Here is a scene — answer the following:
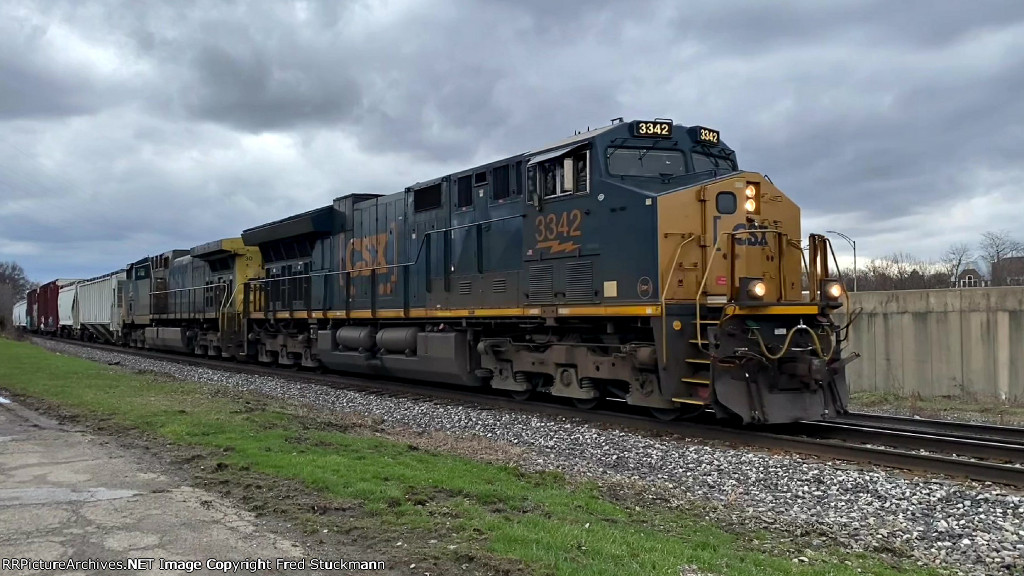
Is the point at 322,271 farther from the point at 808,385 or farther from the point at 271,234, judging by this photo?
the point at 808,385

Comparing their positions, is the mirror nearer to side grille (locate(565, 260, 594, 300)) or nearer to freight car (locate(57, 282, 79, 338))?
side grille (locate(565, 260, 594, 300))

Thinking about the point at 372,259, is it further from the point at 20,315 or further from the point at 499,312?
the point at 20,315

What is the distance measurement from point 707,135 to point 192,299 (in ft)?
66.9

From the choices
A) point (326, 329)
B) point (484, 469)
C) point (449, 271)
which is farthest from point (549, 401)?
point (326, 329)

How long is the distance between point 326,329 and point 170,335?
12013mm

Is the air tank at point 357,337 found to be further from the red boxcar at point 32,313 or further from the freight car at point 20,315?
the freight car at point 20,315

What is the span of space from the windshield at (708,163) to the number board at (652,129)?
2.02ft

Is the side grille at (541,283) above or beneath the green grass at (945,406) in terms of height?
above

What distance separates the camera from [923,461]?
7469 mm

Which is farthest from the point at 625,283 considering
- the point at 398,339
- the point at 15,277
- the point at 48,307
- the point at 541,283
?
the point at 15,277

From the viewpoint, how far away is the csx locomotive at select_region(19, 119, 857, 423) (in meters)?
9.26

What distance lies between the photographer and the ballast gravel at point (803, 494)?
5.11 m

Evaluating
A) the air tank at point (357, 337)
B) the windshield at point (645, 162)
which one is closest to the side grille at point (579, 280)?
the windshield at point (645, 162)

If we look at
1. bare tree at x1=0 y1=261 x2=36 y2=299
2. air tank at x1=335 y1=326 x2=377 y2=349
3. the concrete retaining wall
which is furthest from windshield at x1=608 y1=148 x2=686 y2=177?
bare tree at x1=0 y1=261 x2=36 y2=299
